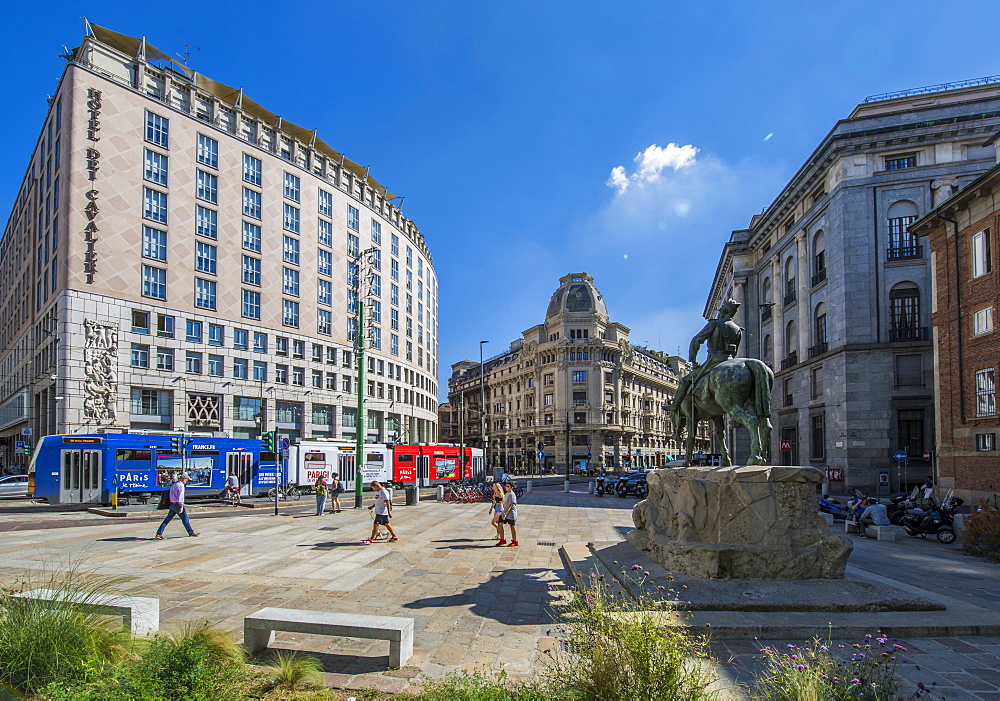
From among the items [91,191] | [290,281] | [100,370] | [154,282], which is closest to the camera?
[100,370]

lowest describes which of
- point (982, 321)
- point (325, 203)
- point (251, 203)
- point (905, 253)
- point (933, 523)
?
point (933, 523)

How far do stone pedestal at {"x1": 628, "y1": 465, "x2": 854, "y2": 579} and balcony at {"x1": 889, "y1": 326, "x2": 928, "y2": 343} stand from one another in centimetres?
2679

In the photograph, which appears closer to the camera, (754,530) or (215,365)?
(754,530)

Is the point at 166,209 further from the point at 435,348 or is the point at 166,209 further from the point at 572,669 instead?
the point at 572,669

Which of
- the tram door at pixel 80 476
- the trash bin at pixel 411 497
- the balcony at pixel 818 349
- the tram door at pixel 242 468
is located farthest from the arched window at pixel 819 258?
the tram door at pixel 80 476

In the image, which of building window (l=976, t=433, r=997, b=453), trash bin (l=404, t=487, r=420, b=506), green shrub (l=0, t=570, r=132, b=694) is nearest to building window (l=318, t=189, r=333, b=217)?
trash bin (l=404, t=487, r=420, b=506)

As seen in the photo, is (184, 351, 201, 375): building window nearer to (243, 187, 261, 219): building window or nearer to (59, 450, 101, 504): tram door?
(243, 187, 261, 219): building window

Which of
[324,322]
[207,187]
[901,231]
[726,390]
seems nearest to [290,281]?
[324,322]

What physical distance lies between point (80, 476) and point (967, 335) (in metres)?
37.0

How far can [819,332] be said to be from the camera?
1373 inches

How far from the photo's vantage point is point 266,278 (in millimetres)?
48844

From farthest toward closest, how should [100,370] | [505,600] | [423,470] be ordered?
[423,470] < [100,370] < [505,600]

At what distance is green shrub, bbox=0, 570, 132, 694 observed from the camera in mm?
4605

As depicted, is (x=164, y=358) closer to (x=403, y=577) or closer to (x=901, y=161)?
(x=403, y=577)
